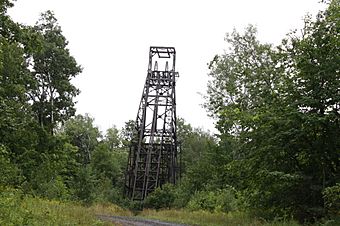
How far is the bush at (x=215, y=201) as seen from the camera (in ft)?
80.6

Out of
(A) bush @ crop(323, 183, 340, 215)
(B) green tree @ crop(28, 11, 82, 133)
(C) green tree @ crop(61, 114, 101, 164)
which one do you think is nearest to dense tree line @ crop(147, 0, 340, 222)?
(A) bush @ crop(323, 183, 340, 215)

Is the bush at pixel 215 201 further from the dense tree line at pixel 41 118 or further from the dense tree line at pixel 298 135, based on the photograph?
the dense tree line at pixel 41 118

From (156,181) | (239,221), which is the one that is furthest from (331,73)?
(156,181)

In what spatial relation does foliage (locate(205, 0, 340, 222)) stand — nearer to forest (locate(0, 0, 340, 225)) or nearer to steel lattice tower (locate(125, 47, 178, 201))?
forest (locate(0, 0, 340, 225))

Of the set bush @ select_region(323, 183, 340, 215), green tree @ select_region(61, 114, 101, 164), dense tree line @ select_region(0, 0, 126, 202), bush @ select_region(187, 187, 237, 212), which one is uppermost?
green tree @ select_region(61, 114, 101, 164)

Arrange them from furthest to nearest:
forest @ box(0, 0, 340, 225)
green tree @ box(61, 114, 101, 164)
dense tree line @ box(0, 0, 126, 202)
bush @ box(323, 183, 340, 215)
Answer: green tree @ box(61, 114, 101, 164), dense tree line @ box(0, 0, 126, 202), forest @ box(0, 0, 340, 225), bush @ box(323, 183, 340, 215)

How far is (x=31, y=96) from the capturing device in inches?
1544

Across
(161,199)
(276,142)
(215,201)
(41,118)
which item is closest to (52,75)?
(41,118)

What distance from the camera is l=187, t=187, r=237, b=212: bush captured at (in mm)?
24562

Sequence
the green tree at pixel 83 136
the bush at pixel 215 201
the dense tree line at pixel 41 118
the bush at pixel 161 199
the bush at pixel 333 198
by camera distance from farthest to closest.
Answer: the green tree at pixel 83 136
the bush at pixel 161 199
the bush at pixel 215 201
the dense tree line at pixel 41 118
the bush at pixel 333 198

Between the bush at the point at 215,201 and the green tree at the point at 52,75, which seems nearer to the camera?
the bush at the point at 215,201

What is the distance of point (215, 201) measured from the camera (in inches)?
1031

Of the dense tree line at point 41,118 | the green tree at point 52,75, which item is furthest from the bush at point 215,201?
the green tree at point 52,75

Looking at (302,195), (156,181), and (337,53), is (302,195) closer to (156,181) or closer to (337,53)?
(337,53)
